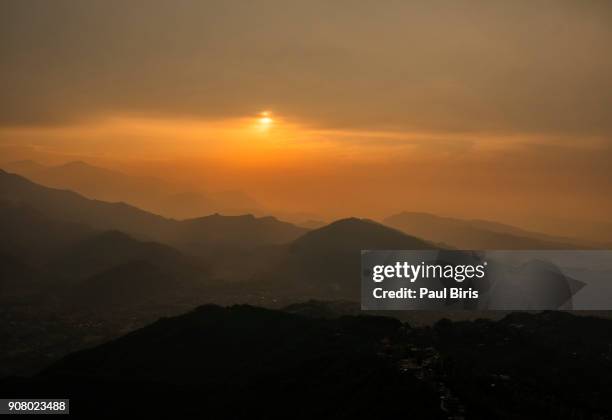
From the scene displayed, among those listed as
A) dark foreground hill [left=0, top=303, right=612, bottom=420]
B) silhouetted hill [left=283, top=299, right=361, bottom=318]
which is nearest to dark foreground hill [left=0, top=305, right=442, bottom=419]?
dark foreground hill [left=0, top=303, right=612, bottom=420]

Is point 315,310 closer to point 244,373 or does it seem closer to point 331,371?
point 244,373

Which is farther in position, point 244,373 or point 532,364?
point 532,364

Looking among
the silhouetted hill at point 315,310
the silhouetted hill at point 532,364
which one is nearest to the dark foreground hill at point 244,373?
the silhouetted hill at point 532,364

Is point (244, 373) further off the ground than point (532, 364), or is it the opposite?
point (244, 373)

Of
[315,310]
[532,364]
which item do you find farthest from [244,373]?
[315,310]

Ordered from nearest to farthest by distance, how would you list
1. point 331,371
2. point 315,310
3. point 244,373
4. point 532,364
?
1. point 331,371
2. point 244,373
3. point 532,364
4. point 315,310

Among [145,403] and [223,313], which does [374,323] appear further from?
[145,403]

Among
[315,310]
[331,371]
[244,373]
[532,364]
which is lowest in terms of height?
[532,364]

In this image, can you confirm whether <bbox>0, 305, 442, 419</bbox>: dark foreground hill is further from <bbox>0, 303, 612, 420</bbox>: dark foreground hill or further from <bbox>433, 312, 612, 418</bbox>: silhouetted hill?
<bbox>433, 312, 612, 418</bbox>: silhouetted hill

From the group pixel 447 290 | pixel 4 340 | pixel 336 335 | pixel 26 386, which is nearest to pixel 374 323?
pixel 336 335
